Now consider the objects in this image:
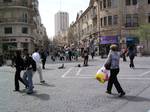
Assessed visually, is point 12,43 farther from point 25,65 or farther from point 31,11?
point 25,65

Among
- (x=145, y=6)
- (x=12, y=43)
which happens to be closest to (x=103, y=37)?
(x=145, y=6)

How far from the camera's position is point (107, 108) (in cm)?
1052

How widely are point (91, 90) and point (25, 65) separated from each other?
2.66 meters

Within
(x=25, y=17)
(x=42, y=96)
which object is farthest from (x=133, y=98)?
(x=25, y=17)

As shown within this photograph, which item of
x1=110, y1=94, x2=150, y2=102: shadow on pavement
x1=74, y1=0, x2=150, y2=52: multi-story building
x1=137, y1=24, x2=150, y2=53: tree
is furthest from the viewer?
x1=74, y1=0, x2=150, y2=52: multi-story building

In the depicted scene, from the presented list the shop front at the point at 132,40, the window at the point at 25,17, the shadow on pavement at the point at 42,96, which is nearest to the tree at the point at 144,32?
the shop front at the point at 132,40

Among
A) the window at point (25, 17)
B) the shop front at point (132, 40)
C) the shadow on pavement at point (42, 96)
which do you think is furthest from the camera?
the window at point (25, 17)

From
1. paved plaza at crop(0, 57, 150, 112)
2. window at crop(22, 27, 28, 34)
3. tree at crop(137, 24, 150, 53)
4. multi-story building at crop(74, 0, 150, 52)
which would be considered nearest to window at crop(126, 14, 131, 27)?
multi-story building at crop(74, 0, 150, 52)

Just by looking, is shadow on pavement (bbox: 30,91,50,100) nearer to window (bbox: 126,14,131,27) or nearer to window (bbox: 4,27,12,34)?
window (bbox: 126,14,131,27)

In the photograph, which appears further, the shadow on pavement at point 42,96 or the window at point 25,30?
the window at point 25,30

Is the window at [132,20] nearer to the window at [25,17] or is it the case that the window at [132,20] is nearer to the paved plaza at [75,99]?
the window at [25,17]

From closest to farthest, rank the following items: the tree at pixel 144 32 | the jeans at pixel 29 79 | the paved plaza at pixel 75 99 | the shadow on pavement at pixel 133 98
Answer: the paved plaza at pixel 75 99, the shadow on pavement at pixel 133 98, the jeans at pixel 29 79, the tree at pixel 144 32

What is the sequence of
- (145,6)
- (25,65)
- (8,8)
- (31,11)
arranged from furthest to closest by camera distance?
1. (31,11)
2. (8,8)
3. (145,6)
4. (25,65)

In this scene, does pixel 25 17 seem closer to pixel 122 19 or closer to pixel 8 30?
pixel 8 30
